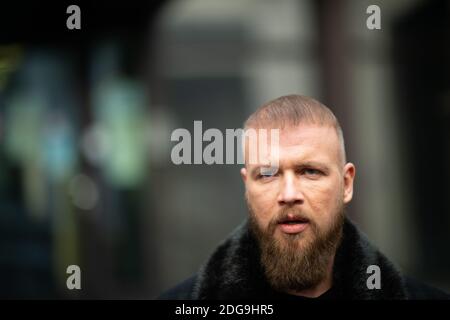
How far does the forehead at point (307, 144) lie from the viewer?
248 cm

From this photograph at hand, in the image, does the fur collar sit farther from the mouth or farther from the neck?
the mouth

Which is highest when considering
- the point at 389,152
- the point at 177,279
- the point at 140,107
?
the point at 140,107

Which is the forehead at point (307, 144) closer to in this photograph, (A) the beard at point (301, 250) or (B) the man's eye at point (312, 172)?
(B) the man's eye at point (312, 172)

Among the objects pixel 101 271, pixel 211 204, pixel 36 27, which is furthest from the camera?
pixel 101 271

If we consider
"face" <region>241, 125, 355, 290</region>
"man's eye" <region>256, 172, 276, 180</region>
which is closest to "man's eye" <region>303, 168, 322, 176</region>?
"face" <region>241, 125, 355, 290</region>

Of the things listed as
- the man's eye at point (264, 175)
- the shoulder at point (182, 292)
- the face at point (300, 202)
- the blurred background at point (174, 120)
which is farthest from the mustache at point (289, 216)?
the blurred background at point (174, 120)

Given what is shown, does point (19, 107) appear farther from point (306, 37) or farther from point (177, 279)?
point (306, 37)

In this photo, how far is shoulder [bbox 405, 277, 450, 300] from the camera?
2635mm

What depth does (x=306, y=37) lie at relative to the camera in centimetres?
555

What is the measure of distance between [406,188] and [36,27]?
2.97 metres

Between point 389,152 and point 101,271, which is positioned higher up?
point 389,152

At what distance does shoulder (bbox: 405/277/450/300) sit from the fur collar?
3cm
